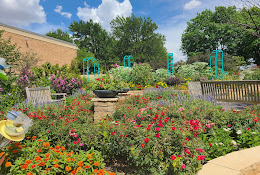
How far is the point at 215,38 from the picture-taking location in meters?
29.9

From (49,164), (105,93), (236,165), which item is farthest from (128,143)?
(105,93)

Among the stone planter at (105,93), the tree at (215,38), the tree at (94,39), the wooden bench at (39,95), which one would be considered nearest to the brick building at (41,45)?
the tree at (94,39)

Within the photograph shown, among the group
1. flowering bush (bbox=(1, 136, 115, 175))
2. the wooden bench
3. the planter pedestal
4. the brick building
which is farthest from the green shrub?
the brick building

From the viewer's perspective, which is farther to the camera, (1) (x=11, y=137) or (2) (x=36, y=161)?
(2) (x=36, y=161)

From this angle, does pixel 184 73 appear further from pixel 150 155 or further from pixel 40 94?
pixel 150 155

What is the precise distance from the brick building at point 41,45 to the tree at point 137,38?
9.95 m

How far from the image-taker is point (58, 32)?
4184cm

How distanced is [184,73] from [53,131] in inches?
496

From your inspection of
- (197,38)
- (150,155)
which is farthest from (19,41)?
(197,38)

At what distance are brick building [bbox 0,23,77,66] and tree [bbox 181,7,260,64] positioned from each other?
19.3 meters

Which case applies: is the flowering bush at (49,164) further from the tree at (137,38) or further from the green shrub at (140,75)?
the tree at (137,38)

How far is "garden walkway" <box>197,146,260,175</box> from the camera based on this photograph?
2119 mm

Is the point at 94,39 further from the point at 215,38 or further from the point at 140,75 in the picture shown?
the point at 140,75

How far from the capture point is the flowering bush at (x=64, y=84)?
8526 mm
